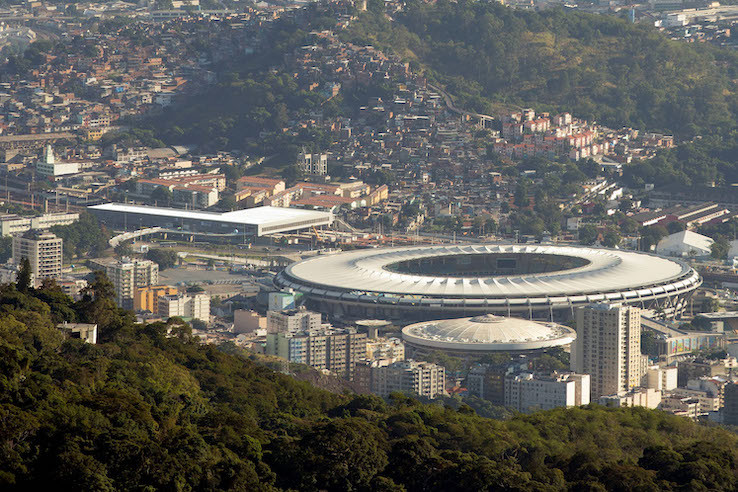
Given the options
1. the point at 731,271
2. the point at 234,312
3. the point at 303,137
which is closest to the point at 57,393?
the point at 234,312

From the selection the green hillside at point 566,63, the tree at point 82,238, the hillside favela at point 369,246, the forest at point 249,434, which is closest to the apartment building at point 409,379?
the hillside favela at point 369,246

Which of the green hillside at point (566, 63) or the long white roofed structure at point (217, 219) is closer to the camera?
the long white roofed structure at point (217, 219)

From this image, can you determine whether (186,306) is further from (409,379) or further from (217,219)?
(217,219)

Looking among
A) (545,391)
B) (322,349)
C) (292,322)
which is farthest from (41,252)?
(545,391)

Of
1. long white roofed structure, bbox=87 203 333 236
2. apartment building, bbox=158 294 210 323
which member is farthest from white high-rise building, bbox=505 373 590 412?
long white roofed structure, bbox=87 203 333 236

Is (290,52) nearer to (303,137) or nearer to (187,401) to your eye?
(303,137)

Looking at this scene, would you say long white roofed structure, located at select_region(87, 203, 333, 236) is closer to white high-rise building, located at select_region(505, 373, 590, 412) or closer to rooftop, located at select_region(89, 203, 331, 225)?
rooftop, located at select_region(89, 203, 331, 225)

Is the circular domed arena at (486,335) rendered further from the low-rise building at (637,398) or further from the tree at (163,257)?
the tree at (163,257)
